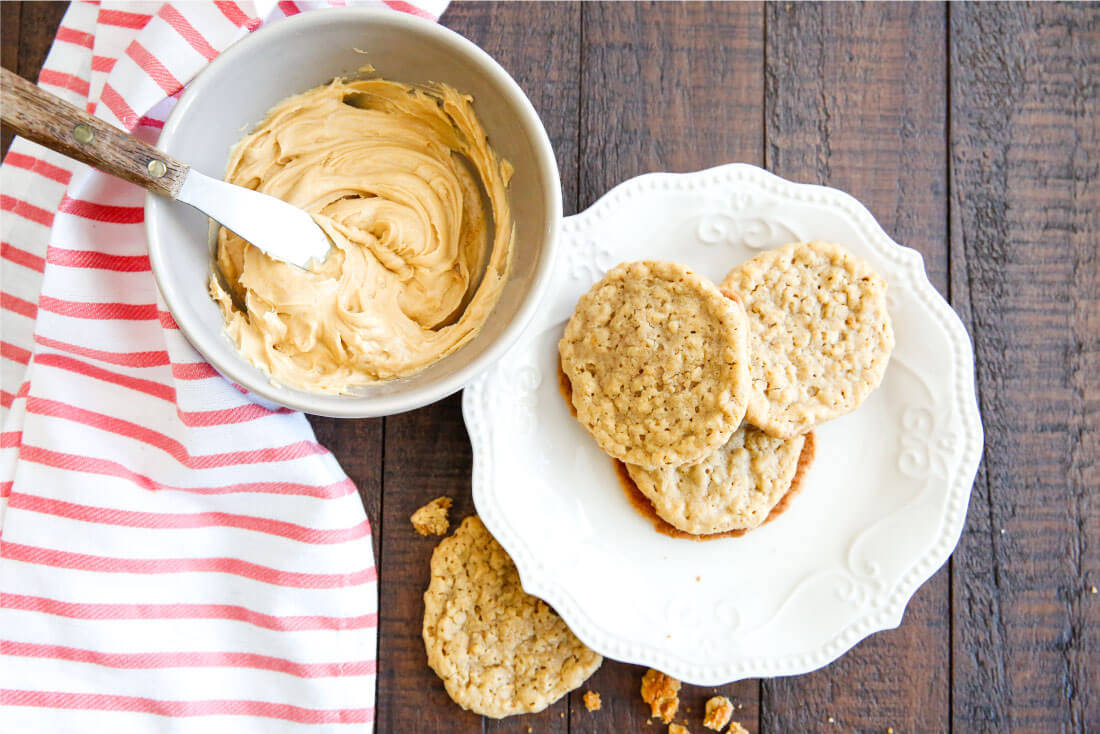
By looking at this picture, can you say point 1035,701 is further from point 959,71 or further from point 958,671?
point 959,71

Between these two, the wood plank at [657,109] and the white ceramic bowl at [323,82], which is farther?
the wood plank at [657,109]

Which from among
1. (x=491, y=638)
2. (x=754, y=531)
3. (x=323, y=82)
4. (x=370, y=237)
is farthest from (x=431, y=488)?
(x=323, y=82)

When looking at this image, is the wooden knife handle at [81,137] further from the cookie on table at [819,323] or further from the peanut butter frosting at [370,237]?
the cookie on table at [819,323]

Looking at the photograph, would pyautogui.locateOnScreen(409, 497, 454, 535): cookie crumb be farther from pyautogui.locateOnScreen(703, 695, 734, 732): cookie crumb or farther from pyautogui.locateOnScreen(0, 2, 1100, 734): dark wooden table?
pyautogui.locateOnScreen(703, 695, 734, 732): cookie crumb

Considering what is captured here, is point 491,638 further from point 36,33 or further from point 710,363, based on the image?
point 36,33

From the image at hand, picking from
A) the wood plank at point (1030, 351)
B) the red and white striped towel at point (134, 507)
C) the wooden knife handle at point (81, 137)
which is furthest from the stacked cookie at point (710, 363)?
the wooden knife handle at point (81, 137)

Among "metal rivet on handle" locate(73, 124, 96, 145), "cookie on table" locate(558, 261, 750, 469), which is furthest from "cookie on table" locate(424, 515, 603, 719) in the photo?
"metal rivet on handle" locate(73, 124, 96, 145)

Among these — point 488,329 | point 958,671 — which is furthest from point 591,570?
point 958,671

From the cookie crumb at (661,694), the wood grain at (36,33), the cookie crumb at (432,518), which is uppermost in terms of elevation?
the wood grain at (36,33)
